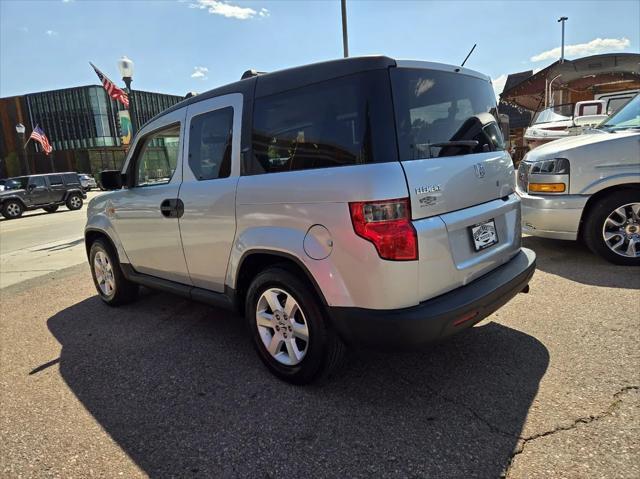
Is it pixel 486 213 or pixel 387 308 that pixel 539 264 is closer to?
pixel 486 213

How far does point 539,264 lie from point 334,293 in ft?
11.9

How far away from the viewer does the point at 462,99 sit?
2.83 metres

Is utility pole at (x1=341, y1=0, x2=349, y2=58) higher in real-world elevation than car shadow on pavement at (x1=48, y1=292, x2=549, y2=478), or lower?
higher

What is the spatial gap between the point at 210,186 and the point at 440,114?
1677mm

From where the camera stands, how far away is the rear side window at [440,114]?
94.1 inches

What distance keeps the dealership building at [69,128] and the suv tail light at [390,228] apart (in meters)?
49.2

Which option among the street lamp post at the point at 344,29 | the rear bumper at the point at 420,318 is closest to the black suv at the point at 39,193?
the street lamp post at the point at 344,29

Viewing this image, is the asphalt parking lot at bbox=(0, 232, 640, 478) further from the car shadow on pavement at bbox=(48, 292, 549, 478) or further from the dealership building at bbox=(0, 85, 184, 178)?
the dealership building at bbox=(0, 85, 184, 178)

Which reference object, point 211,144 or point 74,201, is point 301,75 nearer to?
point 211,144

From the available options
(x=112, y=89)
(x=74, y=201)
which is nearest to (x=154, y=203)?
(x=112, y=89)

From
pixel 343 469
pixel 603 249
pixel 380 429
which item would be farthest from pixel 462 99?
pixel 603 249

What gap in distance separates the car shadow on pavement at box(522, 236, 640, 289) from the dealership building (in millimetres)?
47583

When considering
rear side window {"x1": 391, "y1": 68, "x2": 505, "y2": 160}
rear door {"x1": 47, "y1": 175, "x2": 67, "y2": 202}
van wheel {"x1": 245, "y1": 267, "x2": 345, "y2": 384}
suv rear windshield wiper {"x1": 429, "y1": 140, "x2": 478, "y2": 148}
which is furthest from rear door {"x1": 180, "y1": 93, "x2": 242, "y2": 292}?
rear door {"x1": 47, "y1": 175, "x2": 67, "y2": 202}

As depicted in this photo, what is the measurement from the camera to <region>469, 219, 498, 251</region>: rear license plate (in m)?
2.63
